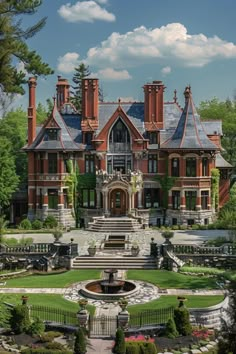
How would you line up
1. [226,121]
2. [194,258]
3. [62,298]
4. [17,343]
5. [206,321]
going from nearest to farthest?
[17,343]
[206,321]
[62,298]
[194,258]
[226,121]

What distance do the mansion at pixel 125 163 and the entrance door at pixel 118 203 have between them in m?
0.09

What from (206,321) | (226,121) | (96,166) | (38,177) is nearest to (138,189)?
(96,166)

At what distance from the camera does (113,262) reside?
28688 millimetres

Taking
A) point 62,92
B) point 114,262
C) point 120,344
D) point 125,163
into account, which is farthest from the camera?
point 62,92

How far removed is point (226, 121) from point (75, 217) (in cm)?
2403

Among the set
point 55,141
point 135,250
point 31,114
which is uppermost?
point 31,114

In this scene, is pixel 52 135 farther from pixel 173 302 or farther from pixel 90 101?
pixel 173 302

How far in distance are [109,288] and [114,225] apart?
55.3ft

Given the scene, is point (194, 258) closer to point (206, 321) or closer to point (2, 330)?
point (206, 321)

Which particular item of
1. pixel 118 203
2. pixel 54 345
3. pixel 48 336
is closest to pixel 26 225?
pixel 118 203

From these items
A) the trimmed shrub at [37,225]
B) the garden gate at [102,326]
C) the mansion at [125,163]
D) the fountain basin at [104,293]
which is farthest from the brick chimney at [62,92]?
the garden gate at [102,326]

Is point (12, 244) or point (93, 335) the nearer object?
point (93, 335)

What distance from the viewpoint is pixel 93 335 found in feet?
59.3

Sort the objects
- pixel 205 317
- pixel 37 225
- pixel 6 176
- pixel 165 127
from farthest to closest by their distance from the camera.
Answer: pixel 165 127
pixel 6 176
pixel 37 225
pixel 205 317
